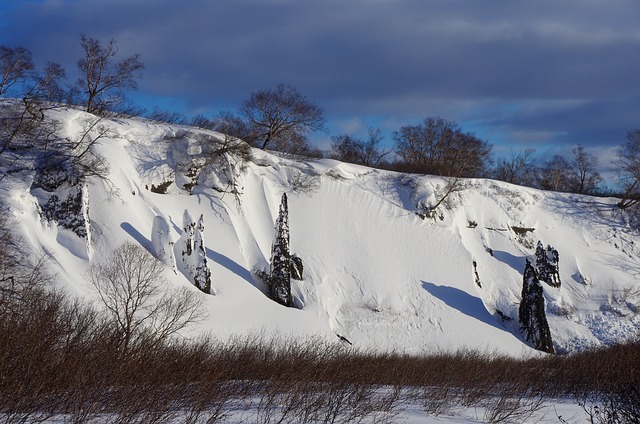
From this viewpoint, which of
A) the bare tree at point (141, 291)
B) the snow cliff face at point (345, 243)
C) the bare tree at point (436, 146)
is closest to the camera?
the bare tree at point (141, 291)

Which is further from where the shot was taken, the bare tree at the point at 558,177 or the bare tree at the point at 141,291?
the bare tree at the point at 558,177

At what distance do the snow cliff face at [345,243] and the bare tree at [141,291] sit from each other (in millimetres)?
736

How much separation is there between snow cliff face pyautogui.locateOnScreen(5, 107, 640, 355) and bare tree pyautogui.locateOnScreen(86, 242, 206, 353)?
74cm

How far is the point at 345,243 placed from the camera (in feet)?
123

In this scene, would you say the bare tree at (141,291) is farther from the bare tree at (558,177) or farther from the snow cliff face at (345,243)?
the bare tree at (558,177)

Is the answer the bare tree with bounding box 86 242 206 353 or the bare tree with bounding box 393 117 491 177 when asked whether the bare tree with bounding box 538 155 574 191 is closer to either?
the bare tree with bounding box 393 117 491 177

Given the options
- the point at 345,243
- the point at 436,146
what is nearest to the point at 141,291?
the point at 345,243

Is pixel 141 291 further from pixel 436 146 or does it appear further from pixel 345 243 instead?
pixel 436 146

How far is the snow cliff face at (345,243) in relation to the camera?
2920cm

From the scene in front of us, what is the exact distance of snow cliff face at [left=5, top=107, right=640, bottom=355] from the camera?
29203mm

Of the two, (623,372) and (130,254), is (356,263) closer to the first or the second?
(130,254)

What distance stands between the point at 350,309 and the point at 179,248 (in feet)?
31.5

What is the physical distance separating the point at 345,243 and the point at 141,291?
14.4 meters

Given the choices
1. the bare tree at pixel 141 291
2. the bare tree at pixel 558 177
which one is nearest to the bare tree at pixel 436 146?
the bare tree at pixel 558 177
